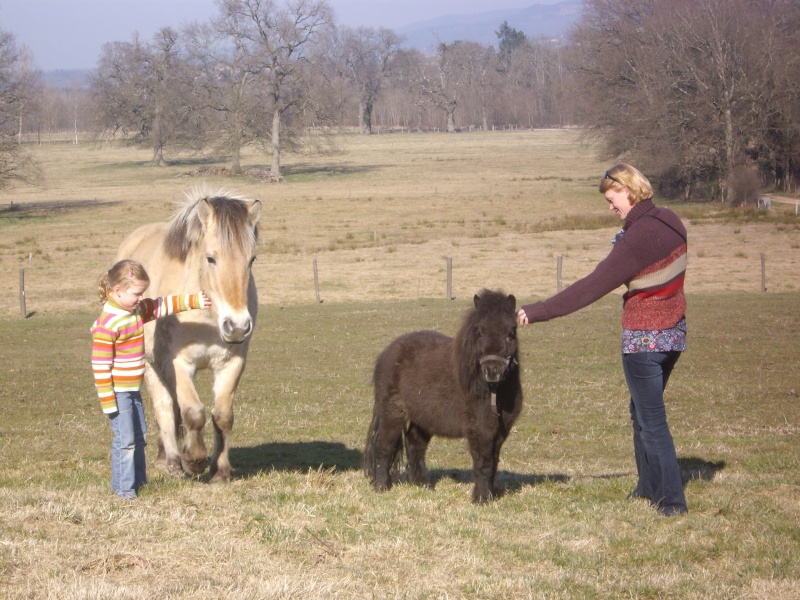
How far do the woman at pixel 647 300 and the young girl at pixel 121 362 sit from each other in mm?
2541

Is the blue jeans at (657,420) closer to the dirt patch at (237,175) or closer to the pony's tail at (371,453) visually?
the pony's tail at (371,453)

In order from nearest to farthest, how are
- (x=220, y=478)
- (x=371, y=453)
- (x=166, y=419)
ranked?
(x=220, y=478)
(x=371, y=453)
(x=166, y=419)

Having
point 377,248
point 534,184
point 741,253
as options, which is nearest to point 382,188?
point 534,184

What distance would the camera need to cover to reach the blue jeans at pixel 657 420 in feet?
17.8

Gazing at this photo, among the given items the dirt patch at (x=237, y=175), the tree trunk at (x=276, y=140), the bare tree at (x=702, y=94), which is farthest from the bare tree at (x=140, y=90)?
the bare tree at (x=702, y=94)

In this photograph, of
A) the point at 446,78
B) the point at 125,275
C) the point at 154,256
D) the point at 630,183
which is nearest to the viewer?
the point at 630,183

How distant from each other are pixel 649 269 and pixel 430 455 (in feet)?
18.3

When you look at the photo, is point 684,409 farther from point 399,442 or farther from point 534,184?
point 534,184

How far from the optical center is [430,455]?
1044 centimetres

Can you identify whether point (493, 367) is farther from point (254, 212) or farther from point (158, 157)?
point (158, 157)

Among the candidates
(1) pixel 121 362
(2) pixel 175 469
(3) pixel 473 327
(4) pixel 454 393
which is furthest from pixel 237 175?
(3) pixel 473 327

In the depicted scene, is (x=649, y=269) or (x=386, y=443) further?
(x=386, y=443)

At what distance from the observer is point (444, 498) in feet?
20.3

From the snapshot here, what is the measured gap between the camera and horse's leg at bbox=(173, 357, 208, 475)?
6.69 metres
